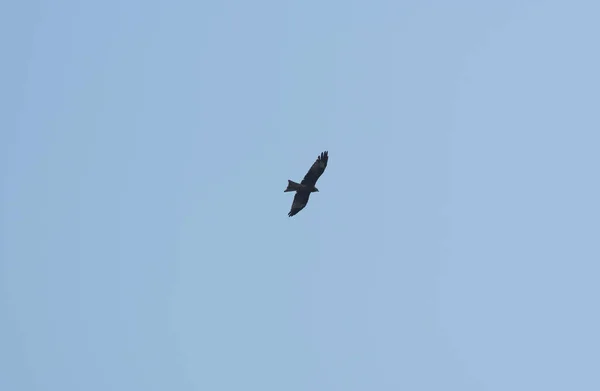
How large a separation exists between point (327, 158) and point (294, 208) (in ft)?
13.8

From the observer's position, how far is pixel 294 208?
83688 mm

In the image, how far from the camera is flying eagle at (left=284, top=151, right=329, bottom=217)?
81938 mm

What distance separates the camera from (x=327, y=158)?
82.1 metres

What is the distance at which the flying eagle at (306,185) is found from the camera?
8194cm

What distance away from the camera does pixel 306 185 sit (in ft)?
271
